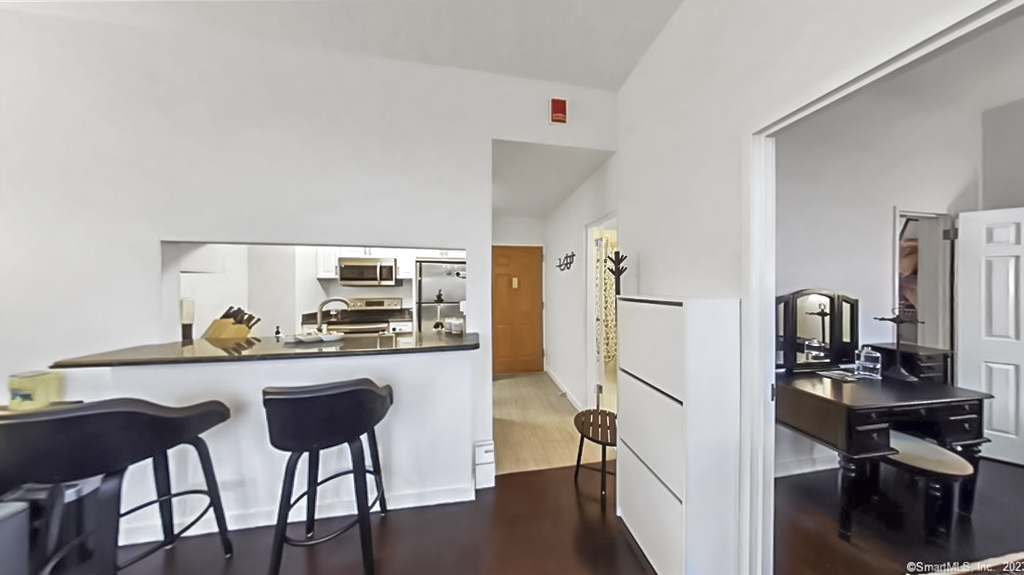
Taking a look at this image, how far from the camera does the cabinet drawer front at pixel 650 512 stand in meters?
1.41

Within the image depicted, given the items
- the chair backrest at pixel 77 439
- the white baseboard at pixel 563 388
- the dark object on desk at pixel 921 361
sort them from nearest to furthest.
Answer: the chair backrest at pixel 77 439, the dark object on desk at pixel 921 361, the white baseboard at pixel 563 388

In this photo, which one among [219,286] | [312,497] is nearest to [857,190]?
[312,497]

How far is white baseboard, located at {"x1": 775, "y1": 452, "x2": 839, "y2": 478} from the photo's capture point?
7.86ft

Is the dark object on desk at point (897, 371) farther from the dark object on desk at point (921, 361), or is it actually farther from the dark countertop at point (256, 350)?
the dark countertop at point (256, 350)

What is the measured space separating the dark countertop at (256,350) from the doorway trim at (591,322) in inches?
60.8

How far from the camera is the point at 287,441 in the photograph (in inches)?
55.6

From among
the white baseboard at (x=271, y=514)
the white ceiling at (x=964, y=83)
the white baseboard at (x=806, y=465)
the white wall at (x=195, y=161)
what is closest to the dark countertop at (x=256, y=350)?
the white wall at (x=195, y=161)

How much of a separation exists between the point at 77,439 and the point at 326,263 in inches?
64.2

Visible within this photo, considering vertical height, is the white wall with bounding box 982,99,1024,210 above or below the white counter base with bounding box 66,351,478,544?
above

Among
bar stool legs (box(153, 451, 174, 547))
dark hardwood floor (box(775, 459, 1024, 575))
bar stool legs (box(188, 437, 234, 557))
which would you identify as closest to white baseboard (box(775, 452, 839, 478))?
dark hardwood floor (box(775, 459, 1024, 575))

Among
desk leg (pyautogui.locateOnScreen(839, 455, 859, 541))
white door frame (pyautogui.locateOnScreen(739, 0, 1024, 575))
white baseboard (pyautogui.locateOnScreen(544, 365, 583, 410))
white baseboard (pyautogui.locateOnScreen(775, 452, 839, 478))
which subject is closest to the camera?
white door frame (pyautogui.locateOnScreen(739, 0, 1024, 575))

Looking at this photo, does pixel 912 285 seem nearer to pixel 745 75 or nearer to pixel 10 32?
pixel 745 75

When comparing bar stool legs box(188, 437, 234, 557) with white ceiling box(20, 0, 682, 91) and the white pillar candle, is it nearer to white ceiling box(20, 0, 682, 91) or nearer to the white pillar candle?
the white pillar candle

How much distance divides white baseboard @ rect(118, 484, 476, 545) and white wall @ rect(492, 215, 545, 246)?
11.7ft
